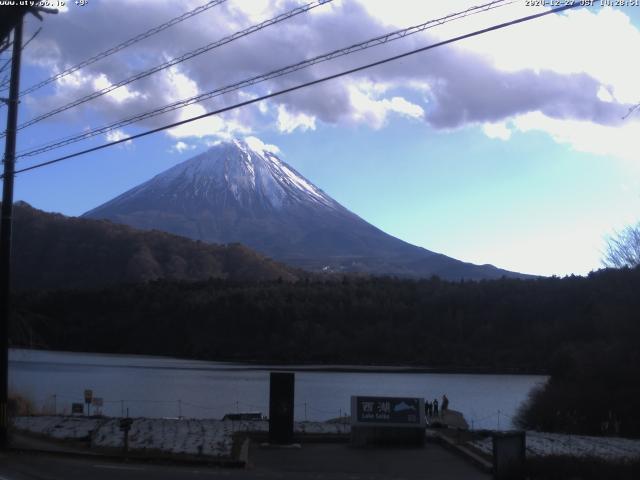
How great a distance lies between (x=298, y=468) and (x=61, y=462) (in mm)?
4843

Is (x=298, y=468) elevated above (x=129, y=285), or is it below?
below

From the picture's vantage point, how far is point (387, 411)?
2070 cm

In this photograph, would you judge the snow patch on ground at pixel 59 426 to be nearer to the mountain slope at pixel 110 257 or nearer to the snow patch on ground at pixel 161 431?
the snow patch on ground at pixel 161 431

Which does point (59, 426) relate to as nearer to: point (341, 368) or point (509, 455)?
point (509, 455)

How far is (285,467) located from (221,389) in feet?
144

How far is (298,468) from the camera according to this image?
17.5m

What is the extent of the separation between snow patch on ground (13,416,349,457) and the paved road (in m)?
1.28

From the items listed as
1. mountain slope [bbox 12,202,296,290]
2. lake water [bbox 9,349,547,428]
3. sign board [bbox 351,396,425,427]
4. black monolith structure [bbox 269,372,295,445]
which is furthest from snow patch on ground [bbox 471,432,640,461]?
mountain slope [bbox 12,202,296,290]

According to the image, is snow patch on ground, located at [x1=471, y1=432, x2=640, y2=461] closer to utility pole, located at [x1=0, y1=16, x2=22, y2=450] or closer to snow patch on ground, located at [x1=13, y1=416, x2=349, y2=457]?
snow patch on ground, located at [x1=13, y1=416, x2=349, y2=457]

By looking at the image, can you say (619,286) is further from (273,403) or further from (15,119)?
(15,119)

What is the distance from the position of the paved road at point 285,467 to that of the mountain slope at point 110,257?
128 meters

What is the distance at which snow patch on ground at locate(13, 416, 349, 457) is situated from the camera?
19.5m

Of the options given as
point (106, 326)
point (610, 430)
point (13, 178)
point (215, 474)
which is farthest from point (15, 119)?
point (106, 326)

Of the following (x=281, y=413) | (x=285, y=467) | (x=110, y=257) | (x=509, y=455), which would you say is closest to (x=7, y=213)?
(x=281, y=413)
